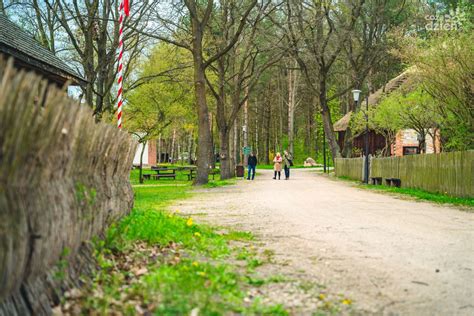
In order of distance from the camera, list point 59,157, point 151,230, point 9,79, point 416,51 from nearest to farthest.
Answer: point 9,79 < point 59,157 < point 151,230 < point 416,51

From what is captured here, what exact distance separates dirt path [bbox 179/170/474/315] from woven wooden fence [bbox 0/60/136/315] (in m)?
2.40

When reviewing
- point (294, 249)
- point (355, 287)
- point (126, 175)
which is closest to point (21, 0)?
point (126, 175)

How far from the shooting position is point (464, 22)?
22719mm

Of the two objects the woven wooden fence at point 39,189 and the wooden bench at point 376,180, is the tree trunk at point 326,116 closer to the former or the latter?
the wooden bench at point 376,180

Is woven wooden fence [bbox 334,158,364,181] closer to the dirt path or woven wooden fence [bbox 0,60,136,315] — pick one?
the dirt path

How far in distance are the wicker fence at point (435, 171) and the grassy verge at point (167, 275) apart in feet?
42.8

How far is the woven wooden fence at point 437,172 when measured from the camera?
19406 millimetres

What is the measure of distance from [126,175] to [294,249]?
9.58 feet

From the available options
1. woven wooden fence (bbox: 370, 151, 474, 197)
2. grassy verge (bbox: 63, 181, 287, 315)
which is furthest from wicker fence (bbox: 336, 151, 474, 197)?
grassy verge (bbox: 63, 181, 287, 315)

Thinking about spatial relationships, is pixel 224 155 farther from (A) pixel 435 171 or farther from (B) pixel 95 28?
(A) pixel 435 171

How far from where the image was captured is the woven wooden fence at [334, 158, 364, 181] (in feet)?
116

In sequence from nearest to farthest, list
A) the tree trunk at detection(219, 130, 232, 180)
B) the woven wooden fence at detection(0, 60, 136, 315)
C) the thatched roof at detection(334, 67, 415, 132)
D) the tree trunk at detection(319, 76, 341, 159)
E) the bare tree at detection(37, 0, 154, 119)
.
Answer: the woven wooden fence at detection(0, 60, 136, 315)
the bare tree at detection(37, 0, 154, 119)
the tree trunk at detection(219, 130, 232, 180)
the tree trunk at detection(319, 76, 341, 159)
the thatched roof at detection(334, 67, 415, 132)

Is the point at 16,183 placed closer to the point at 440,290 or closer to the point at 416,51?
the point at 440,290

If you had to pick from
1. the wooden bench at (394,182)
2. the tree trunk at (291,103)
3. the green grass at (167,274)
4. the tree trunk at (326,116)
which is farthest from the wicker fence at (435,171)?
the tree trunk at (291,103)
